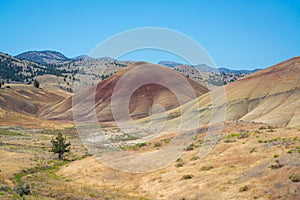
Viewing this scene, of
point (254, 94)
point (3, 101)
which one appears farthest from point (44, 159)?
point (3, 101)

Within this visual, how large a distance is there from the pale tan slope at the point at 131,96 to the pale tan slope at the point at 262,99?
31414 millimetres

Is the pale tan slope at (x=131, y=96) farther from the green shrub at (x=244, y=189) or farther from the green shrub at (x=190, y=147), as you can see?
the green shrub at (x=244, y=189)

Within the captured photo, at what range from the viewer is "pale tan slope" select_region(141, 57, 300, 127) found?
53531 mm

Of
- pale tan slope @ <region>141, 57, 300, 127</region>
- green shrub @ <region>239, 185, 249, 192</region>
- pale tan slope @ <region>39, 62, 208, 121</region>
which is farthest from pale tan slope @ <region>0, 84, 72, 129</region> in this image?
green shrub @ <region>239, 185, 249, 192</region>

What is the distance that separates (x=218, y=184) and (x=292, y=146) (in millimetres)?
7729

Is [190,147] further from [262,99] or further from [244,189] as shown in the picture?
[262,99]

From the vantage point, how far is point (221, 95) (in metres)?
77.0

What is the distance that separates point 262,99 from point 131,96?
6216 centimetres

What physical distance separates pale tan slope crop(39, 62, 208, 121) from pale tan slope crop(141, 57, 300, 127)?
31.4 meters

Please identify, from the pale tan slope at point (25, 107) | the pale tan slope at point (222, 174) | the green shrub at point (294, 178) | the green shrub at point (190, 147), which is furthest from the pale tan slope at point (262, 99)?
the pale tan slope at point (25, 107)

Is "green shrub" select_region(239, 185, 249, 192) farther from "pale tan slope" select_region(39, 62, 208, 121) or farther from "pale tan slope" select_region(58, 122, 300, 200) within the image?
"pale tan slope" select_region(39, 62, 208, 121)

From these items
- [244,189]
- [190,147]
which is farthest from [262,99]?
[244,189]

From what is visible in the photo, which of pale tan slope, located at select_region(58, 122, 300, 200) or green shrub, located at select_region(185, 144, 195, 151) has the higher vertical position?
green shrub, located at select_region(185, 144, 195, 151)

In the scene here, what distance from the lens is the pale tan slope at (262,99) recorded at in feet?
176
